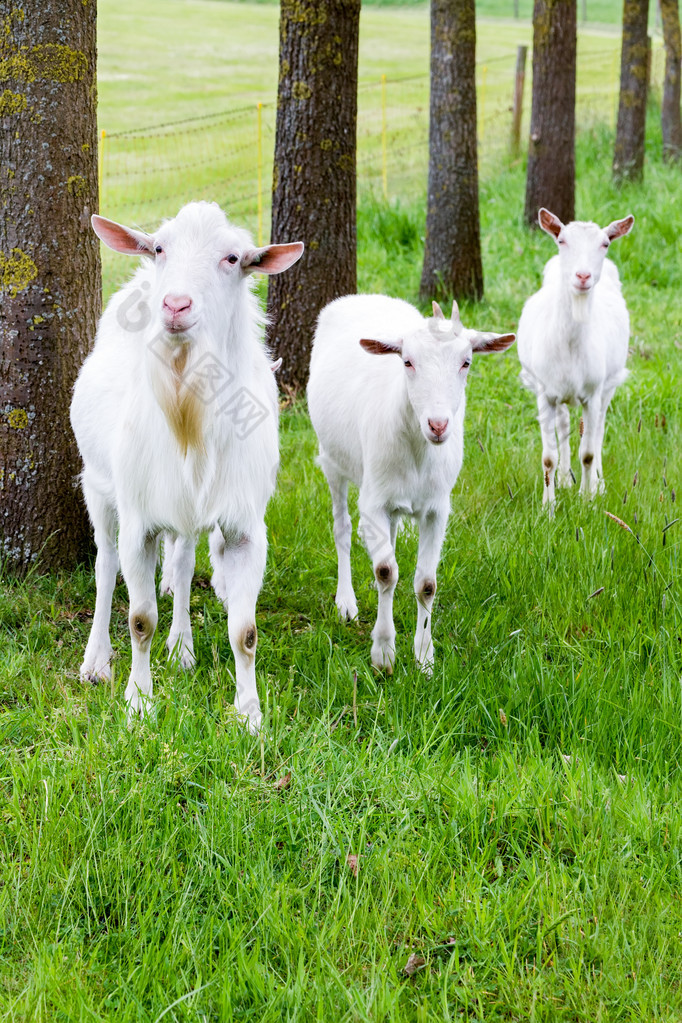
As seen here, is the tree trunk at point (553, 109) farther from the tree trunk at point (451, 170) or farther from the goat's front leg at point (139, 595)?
the goat's front leg at point (139, 595)

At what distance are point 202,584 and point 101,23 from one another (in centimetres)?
3814

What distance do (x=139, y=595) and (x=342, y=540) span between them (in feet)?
4.93

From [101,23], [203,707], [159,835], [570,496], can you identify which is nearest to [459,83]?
[570,496]

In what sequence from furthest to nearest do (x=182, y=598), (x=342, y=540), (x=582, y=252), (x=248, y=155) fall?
(x=248, y=155) → (x=582, y=252) → (x=342, y=540) → (x=182, y=598)

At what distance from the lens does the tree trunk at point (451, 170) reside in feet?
31.3

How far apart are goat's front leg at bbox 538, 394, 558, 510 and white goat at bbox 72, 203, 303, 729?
2477 mm

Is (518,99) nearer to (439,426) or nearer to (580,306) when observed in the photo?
(580,306)

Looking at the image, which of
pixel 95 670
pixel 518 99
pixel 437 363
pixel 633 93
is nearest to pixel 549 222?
pixel 437 363

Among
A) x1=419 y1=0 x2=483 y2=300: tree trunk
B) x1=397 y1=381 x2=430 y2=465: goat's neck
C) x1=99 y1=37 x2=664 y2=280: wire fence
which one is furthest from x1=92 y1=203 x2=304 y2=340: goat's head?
x1=99 y1=37 x2=664 y2=280: wire fence

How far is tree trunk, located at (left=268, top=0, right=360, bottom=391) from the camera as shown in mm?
6520

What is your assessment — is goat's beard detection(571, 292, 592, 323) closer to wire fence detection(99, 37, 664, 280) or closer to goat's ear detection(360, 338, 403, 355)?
goat's ear detection(360, 338, 403, 355)

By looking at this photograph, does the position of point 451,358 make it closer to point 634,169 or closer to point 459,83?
point 459,83

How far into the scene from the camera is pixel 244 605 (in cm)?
365

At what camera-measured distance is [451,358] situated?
150 inches
